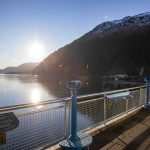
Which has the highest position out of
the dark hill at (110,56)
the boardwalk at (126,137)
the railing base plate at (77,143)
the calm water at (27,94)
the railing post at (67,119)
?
the dark hill at (110,56)

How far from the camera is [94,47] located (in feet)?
618

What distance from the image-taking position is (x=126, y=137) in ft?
21.9

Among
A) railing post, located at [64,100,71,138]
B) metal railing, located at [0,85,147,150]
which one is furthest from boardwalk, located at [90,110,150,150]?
railing post, located at [64,100,71,138]

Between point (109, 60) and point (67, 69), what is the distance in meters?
37.8

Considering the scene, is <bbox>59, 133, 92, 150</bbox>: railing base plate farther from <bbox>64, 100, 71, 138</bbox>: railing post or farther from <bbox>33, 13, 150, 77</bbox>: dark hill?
<bbox>33, 13, 150, 77</bbox>: dark hill

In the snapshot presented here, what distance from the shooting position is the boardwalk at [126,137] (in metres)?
5.91

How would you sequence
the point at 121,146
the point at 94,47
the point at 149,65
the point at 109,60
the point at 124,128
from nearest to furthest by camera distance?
1. the point at 121,146
2. the point at 124,128
3. the point at 149,65
4. the point at 109,60
5. the point at 94,47

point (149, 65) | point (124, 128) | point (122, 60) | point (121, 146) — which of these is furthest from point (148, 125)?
point (122, 60)

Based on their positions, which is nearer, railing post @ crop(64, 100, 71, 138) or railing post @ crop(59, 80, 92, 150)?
railing post @ crop(59, 80, 92, 150)

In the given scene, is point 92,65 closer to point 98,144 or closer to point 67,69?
point 67,69

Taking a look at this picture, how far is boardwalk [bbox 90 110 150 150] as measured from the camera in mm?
5914

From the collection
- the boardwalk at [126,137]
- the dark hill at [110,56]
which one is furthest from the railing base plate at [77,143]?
the dark hill at [110,56]

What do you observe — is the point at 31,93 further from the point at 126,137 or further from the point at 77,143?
the point at 77,143

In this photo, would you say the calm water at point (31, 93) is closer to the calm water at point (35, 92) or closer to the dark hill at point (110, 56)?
the calm water at point (35, 92)
